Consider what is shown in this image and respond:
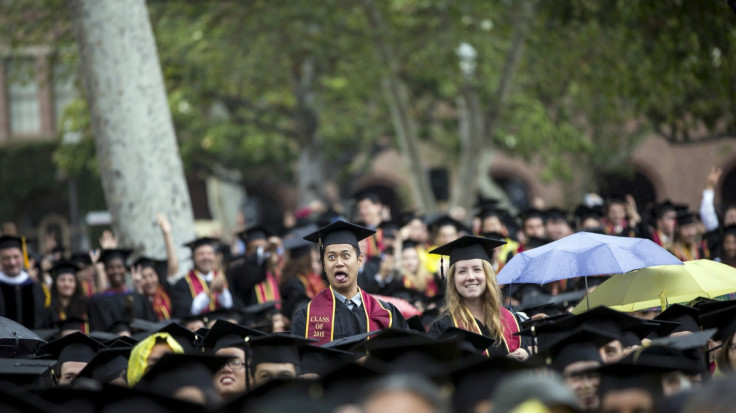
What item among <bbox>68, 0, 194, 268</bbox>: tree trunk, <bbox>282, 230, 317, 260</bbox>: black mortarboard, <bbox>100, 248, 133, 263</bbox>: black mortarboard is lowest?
<bbox>282, 230, 317, 260</bbox>: black mortarboard

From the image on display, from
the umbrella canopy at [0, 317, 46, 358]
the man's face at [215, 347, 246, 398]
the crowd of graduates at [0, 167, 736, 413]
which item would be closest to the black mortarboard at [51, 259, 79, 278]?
the crowd of graduates at [0, 167, 736, 413]

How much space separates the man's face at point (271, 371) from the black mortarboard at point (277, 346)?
0.07 m

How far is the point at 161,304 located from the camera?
11289 millimetres

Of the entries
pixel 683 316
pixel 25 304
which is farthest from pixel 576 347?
pixel 25 304

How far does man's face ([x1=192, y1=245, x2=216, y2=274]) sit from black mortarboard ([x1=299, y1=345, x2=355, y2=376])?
179 inches

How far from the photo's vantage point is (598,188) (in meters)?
26.6

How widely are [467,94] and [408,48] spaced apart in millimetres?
1816

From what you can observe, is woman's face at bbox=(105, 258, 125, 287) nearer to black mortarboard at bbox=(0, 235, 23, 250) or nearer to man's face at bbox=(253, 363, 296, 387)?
black mortarboard at bbox=(0, 235, 23, 250)

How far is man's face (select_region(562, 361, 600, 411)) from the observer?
520 centimetres

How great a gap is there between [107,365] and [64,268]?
4290 millimetres

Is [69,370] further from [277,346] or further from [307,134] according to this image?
[307,134]

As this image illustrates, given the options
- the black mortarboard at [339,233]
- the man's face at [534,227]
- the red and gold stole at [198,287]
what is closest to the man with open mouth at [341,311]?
the black mortarboard at [339,233]

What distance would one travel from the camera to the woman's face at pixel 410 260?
36.6 ft

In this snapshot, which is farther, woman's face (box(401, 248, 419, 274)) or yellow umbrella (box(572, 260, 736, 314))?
woman's face (box(401, 248, 419, 274))
